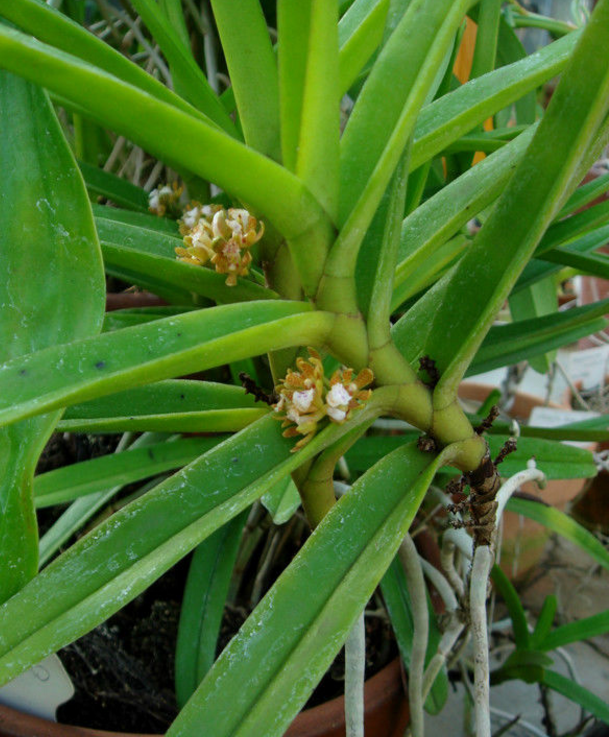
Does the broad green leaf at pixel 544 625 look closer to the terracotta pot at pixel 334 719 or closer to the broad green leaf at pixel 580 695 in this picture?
the broad green leaf at pixel 580 695

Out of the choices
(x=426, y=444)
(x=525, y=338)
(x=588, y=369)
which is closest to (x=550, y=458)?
(x=525, y=338)

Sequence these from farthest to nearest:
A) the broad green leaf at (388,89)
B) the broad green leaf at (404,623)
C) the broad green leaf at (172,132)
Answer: the broad green leaf at (404,623), the broad green leaf at (388,89), the broad green leaf at (172,132)

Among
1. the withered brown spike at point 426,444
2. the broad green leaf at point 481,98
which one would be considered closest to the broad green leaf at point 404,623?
the withered brown spike at point 426,444

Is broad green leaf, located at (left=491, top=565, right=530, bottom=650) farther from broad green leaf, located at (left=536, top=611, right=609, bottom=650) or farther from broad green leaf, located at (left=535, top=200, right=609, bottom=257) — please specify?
broad green leaf, located at (left=535, top=200, right=609, bottom=257)

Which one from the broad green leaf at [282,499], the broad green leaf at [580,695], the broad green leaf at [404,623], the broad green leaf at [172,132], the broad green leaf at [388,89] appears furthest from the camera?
the broad green leaf at [580,695]

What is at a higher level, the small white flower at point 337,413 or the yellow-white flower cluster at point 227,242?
the yellow-white flower cluster at point 227,242

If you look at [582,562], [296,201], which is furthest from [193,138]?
[582,562]

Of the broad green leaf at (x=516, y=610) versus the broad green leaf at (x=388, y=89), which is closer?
the broad green leaf at (x=388, y=89)

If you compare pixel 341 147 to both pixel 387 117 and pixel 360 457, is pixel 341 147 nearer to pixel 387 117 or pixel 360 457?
pixel 387 117
